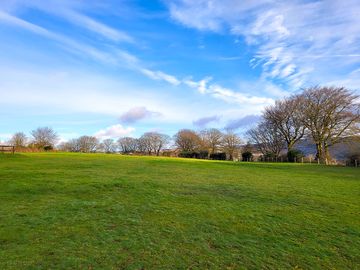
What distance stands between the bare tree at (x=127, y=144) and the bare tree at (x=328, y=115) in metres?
59.0

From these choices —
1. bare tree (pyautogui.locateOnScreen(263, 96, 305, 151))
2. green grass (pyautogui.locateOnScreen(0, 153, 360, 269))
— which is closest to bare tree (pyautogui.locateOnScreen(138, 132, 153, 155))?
bare tree (pyautogui.locateOnScreen(263, 96, 305, 151))

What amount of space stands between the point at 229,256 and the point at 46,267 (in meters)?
2.35

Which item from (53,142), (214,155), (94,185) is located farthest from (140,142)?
(94,185)

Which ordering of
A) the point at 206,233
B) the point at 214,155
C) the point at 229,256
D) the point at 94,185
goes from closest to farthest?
the point at 229,256, the point at 206,233, the point at 94,185, the point at 214,155

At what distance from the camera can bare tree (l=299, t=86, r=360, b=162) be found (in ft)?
129

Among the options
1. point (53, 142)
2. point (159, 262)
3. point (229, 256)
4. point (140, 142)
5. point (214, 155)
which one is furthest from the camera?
point (140, 142)

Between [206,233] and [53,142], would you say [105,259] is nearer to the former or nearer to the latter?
[206,233]

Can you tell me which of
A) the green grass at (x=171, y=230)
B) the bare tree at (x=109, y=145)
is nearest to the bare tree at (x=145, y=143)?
the bare tree at (x=109, y=145)

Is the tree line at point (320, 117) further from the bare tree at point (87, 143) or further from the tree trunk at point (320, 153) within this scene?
the bare tree at point (87, 143)

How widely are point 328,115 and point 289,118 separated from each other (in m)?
7.78

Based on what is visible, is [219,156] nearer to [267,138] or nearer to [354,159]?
[267,138]

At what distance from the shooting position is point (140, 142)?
89375mm

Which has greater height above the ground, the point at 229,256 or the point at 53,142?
the point at 53,142

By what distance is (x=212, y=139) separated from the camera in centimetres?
7688
